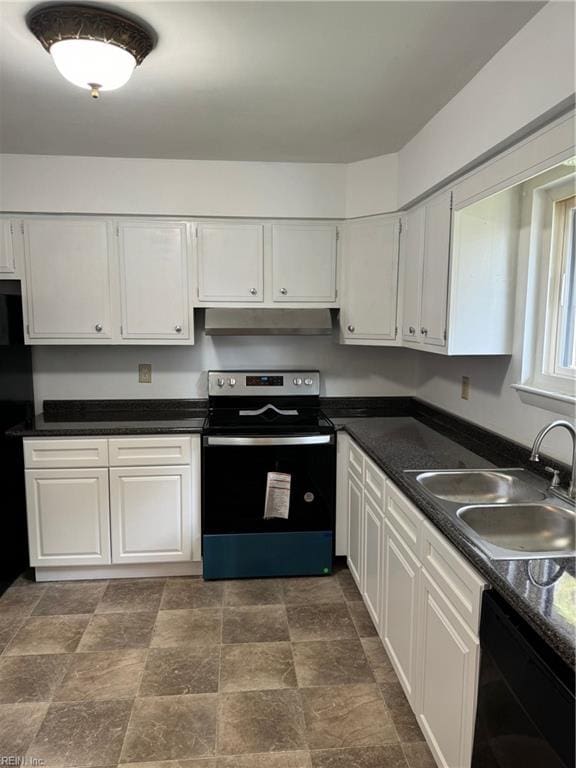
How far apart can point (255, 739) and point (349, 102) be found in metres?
2.46

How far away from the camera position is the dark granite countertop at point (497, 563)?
107 cm

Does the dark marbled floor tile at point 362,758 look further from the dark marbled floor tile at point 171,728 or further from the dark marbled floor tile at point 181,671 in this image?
the dark marbled floor tile at point 181,671

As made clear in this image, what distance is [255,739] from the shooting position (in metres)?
1.82

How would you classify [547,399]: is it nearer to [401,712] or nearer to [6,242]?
[401,712]

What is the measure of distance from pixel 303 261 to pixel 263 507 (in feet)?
4.71

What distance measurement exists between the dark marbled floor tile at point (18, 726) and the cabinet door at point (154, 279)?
1.83 metres

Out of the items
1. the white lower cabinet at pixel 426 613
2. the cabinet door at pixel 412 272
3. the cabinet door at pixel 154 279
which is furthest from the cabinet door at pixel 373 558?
the cabinet door at pixel 154 279

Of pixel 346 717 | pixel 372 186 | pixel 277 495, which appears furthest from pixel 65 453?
pixel 372 186

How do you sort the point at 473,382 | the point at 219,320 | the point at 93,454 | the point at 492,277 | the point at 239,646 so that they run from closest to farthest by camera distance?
the point at 492,277, the point at 239,646, the point at 473,382, the point at 93,454, the point at 219,320

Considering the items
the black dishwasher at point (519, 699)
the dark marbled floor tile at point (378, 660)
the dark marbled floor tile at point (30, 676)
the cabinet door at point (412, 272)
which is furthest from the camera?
the cabinet door at point (412, 272)

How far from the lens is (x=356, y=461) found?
2713 millimetres

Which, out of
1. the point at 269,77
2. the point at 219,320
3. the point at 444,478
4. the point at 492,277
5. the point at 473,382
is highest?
the point at 269,77

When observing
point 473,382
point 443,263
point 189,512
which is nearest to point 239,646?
point 189,512

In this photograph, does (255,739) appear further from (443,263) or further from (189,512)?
(443,263)
